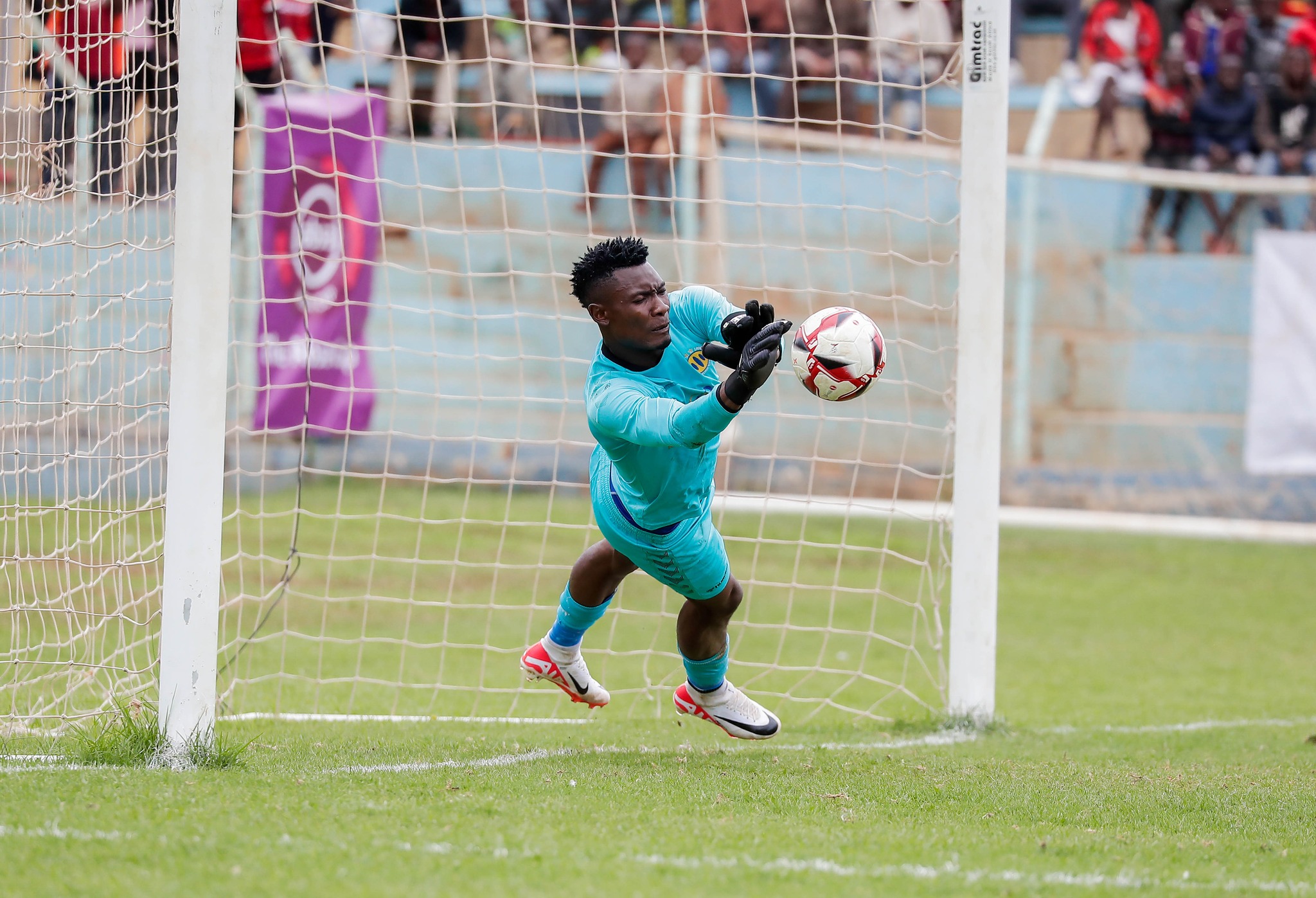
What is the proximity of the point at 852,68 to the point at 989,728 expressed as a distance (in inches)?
394

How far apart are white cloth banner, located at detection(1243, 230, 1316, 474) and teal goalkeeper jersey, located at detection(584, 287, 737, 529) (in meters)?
10.0

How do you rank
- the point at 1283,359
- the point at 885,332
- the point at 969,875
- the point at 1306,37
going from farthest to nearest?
the point at 1306,37
the point at 1283,359
the point at 885,332
the point at 969,875

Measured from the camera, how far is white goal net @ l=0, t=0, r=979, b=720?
5910 millimetres

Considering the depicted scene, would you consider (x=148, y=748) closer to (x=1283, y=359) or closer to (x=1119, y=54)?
(x=1283, y=359)

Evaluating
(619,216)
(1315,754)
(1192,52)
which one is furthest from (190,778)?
(1192,52)

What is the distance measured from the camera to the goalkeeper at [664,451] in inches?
175

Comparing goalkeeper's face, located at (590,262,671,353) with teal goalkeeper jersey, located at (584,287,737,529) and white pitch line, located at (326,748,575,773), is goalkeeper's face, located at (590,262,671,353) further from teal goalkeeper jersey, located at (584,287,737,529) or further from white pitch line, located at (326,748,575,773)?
white pitch line, located at (326,748,575,773)

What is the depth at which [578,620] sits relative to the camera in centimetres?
559

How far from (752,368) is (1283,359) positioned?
10925mm

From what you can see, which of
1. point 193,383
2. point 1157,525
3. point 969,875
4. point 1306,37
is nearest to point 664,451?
point 193,383

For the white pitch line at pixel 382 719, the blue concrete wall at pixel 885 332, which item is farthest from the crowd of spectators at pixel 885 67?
the white pitch line at pixel 382 719

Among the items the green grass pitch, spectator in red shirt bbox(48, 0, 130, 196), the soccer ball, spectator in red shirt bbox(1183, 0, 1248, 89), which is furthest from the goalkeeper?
spectator in red shirt bbox(1183, 0, 1248, 89)

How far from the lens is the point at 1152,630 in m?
9.84

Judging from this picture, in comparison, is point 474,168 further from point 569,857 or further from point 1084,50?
point 569,857
